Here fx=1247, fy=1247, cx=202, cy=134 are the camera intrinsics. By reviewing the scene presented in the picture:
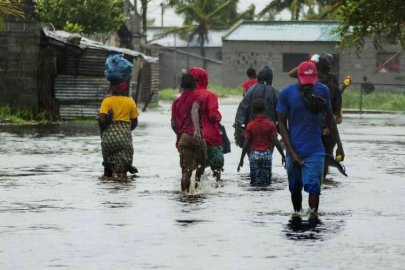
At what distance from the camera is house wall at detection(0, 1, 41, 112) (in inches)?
1452

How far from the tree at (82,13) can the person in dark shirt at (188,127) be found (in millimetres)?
32133

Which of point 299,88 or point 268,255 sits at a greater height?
point 299,88

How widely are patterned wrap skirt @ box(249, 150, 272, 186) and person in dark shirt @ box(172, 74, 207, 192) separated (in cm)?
101

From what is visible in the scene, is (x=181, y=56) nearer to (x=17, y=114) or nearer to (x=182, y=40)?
(x=182, y=40)

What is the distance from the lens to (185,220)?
40.2 feet

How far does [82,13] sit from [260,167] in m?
32.1

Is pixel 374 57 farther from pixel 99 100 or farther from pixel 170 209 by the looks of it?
pixel 170 209

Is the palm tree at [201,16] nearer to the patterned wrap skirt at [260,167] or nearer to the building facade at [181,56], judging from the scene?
the building facade at [181,56]

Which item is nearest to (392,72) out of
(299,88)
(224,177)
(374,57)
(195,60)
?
(374,57)

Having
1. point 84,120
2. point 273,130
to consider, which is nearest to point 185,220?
point 273,130

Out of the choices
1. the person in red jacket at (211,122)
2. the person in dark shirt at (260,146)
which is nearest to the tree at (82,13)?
the person in red jacket at (211,122)

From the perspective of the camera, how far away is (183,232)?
1133cm

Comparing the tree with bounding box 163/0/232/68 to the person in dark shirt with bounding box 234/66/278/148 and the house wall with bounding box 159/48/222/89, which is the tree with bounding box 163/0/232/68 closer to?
the house wall with bounding box 159/48/222/89

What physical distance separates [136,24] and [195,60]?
32637mm
